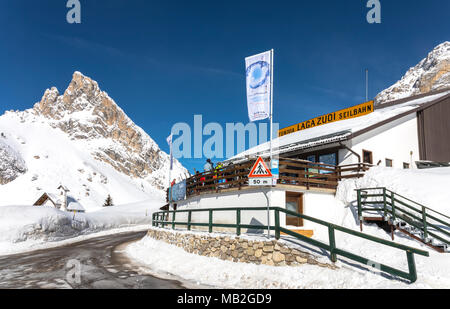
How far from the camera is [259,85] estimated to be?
38.7ft

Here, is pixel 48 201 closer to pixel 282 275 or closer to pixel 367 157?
pixel 367 157

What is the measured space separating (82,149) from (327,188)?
6534 inches

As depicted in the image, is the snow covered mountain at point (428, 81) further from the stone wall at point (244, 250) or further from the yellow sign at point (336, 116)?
the stone wall at point (244, 250)

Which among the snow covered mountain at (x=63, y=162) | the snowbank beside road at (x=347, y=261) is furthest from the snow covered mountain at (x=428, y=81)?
the snowbank beside road at (x=347, y=261)

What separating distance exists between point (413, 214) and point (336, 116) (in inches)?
595

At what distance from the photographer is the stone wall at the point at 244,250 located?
7.85 metres

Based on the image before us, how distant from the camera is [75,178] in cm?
11412

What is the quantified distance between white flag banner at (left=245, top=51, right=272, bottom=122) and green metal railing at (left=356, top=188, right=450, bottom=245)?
5.42 metres

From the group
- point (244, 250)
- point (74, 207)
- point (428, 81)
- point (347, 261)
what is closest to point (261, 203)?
point (244, 250)

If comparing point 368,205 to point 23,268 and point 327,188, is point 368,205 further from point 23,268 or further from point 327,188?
point 23,268

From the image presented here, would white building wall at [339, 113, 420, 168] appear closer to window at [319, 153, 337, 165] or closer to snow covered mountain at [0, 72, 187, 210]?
window at [319, 153, 337, 165]

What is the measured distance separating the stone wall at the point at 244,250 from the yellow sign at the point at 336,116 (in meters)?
17.7

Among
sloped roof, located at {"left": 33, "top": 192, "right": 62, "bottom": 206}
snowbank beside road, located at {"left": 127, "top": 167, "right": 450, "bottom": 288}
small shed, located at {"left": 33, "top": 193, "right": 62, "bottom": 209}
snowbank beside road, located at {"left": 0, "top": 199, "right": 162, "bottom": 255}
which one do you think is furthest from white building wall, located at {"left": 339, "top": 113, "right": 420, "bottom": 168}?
sloped roof, located at {"left": 33, "top": 192, "right": 62, "bottom": 206}

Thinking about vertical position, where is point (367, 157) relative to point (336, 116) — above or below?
below
